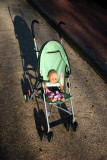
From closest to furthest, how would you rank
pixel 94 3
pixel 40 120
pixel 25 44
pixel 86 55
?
pixel 40 120 < pixel 86 55 < pixel 25 44 < pixel 94 3

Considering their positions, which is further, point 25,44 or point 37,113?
point 25,44

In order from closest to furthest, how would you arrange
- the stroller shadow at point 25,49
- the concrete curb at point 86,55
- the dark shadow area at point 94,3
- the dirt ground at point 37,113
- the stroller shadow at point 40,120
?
the dirt ground at point 37,113 < the stroller shadow at point 40,120 < the stroller shadow at point 25,49 < the concrete curb at point 86,55 < the dark shadow area at point 94,3

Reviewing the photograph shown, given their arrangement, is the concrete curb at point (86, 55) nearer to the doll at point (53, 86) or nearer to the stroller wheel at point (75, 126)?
the doll at point (53, 86)

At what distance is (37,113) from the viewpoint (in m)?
4.29

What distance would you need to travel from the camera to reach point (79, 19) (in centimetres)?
955

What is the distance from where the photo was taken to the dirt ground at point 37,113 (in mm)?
3564

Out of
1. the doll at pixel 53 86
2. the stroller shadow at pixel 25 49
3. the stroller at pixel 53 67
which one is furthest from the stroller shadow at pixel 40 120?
the stroller shadow at pixel 25 49

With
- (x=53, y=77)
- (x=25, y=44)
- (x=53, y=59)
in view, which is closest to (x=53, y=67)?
(x=53, y=59)

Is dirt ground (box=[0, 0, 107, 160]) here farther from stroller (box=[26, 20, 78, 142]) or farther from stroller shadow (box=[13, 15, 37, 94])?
stroller (box=[26, 20, 78, 142])

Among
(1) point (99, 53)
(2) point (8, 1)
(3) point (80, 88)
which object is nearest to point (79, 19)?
(1) point (99, 53)

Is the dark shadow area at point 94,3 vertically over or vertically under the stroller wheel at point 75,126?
over

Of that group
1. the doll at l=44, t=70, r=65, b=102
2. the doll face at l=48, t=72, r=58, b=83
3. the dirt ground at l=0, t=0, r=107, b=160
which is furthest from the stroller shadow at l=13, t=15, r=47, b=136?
the doll face at l=48, t=72, r=58, b=83

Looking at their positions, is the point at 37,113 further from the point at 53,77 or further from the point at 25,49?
the point at 25,49

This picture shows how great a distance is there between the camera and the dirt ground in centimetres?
356
